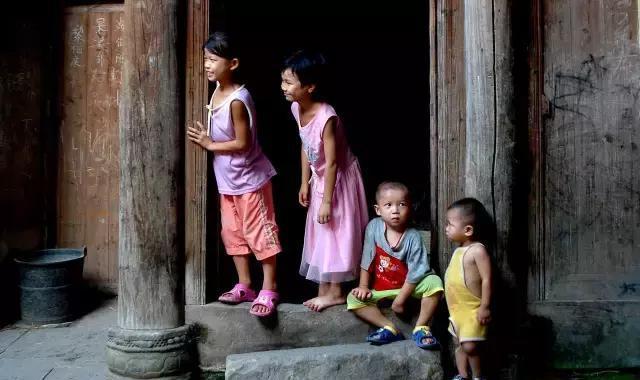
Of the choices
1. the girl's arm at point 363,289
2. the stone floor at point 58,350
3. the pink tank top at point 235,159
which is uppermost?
the pink tank top at point 235,159

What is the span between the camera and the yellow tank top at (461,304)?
360 centimetres

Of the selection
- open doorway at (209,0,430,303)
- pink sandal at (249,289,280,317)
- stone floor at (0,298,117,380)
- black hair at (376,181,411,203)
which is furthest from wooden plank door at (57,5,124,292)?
black hair at (376,181,411,203)

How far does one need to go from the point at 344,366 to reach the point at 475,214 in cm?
112

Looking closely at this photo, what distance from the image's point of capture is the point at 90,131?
561cm

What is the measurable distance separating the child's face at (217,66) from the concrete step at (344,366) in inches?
65.0

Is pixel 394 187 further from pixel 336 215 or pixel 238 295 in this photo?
pixel 238 295

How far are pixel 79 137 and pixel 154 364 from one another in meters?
2.55

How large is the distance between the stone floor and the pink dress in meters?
1.49

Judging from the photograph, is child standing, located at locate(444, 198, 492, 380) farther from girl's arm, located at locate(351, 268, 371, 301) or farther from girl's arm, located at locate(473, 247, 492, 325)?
girl's arm, located at locate(351, 268, 371, 301)

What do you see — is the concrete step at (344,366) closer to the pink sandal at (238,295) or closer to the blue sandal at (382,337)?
the blue sandal at (382,337)

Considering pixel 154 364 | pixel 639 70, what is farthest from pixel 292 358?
pixel 639 70

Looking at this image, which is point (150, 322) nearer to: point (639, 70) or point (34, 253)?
point (34, 253)

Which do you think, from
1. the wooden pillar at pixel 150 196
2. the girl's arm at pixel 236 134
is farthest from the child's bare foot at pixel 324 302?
the girl's arm at pixel 236 134

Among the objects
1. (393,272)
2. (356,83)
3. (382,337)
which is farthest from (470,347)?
(356,83)
